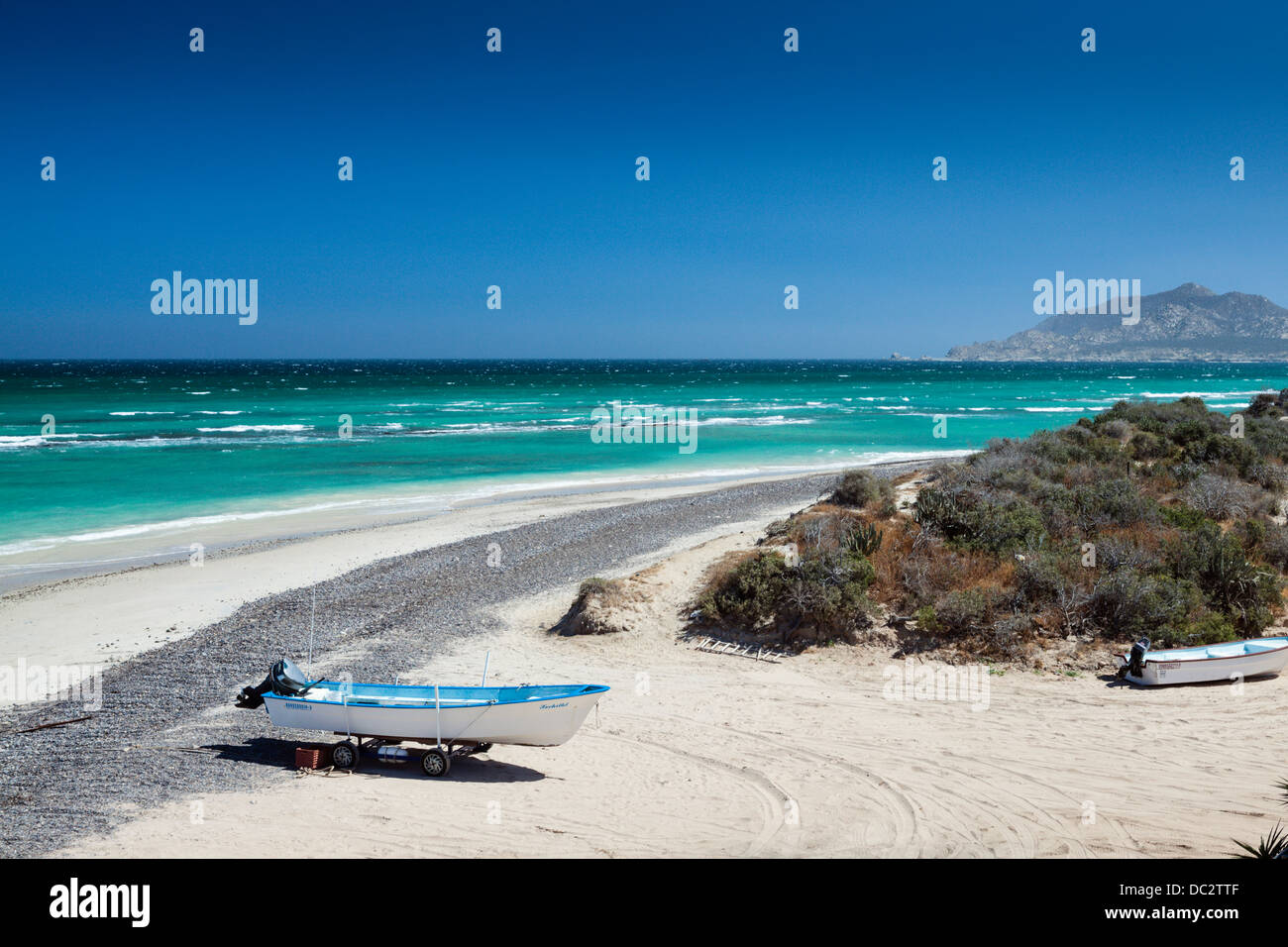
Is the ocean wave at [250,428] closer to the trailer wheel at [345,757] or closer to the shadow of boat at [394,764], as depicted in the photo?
the shadow of boat at [394,764]

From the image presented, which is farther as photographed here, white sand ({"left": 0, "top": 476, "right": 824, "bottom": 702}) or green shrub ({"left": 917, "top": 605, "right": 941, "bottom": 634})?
white sand ({"left": 0, "top": 476, "right": 824, "bottom": 702})

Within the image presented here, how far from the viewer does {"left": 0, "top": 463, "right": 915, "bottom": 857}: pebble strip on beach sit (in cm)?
770

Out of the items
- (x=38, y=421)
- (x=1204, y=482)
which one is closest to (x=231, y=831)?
(x=1204, y=482)

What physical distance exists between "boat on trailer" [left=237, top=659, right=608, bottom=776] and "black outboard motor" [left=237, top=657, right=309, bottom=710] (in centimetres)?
2

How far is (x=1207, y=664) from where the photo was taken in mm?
9695

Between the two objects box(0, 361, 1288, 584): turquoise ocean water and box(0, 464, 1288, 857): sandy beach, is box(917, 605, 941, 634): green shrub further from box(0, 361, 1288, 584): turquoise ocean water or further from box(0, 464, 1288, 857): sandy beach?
box(0, 361, 1288, 584): turquoise ocean water

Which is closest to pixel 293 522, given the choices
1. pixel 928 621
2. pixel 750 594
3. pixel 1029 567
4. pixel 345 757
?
pixel 750 594

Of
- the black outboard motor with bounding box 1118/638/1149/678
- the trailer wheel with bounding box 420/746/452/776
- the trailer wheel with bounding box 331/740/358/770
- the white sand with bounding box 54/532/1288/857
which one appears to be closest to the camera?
the white sand with bounding box 54/532/1288/857

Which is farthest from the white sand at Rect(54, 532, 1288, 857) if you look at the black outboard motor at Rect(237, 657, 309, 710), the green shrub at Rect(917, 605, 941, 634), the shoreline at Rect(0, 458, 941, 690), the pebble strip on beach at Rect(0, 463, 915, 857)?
the shoreline at Rect(0, 458, 941, 690)

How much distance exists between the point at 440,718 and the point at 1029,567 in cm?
816

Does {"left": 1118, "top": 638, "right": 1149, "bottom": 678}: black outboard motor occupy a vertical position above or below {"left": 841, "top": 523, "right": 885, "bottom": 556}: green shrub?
below

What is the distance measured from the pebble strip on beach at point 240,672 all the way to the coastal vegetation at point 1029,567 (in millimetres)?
4385

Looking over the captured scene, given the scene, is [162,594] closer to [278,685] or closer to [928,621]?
[278,685]

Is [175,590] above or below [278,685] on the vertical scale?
below
